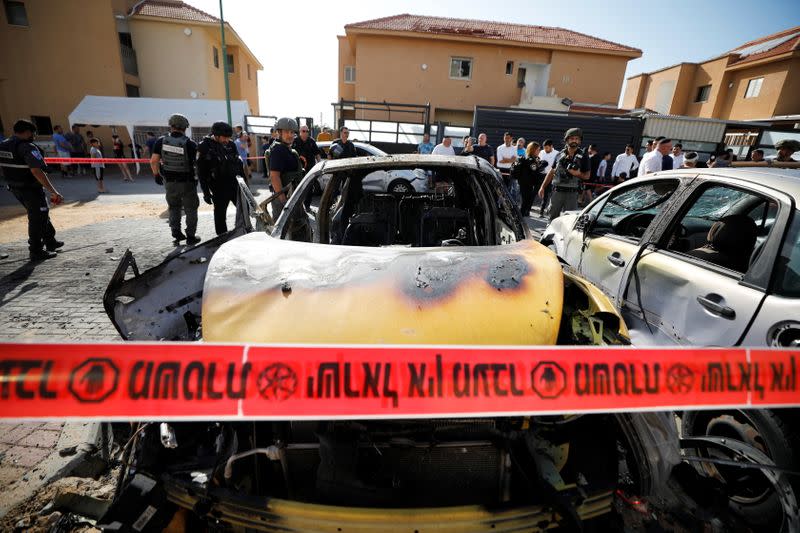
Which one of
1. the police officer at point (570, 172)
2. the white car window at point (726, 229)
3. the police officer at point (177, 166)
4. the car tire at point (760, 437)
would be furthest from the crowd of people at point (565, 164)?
the police officer at point (177, 166)

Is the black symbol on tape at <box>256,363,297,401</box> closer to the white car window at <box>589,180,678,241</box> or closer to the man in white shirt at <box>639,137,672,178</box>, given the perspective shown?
the white car window at <box>589,180,678,241</box>

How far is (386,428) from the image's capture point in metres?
1.42

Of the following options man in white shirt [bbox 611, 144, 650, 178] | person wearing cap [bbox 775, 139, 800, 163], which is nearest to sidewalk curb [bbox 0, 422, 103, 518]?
person wearing cap [bbox 775, 139, 800, 163]

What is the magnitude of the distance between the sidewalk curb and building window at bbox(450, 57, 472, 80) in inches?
944

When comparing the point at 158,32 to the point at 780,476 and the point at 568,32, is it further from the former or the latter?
the point at 780,476

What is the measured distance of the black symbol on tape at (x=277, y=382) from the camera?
1.18 m

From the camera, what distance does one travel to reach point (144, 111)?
18.2 m

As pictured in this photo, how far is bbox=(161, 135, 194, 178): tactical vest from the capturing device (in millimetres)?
5609

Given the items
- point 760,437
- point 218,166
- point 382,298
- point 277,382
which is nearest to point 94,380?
point 277,382

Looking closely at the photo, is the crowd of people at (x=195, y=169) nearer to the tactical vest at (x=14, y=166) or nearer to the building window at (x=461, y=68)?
the tactical vest at (x=14, y=166)

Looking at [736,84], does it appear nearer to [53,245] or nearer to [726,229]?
[726,229]

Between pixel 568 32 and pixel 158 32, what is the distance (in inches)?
1023

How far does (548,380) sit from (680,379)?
482 mm

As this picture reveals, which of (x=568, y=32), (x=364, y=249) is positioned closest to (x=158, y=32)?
(x=568, y=32)
